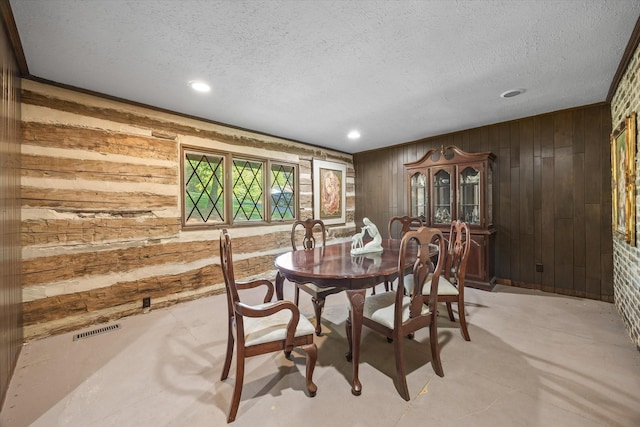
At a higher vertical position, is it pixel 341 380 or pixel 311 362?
pixel 311 362

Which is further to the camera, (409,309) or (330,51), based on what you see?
(330,51)

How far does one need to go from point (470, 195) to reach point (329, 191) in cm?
238

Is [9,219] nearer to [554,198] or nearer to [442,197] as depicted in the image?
[442,197]

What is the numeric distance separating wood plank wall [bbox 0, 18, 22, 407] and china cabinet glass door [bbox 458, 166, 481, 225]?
4.58m

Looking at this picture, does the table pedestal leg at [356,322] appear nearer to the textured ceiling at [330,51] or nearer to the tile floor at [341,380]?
the tile floor at [341,380]

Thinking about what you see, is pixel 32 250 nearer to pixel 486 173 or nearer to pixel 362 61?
pixel 362 61

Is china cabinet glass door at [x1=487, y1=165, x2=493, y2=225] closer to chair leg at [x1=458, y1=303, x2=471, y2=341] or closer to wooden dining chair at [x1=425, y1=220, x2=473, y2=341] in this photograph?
wooden dining chair at [x1=425, y1=220, x2=473, y2=341]

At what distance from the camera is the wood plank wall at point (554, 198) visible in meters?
3.08

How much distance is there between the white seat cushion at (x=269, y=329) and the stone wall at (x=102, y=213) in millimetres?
→ 1889

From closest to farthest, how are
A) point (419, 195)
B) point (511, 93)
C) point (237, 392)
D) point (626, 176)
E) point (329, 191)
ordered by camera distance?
point (237, 392)
point (626, 176)
point (511, 93)
point (419, 195)
point (329, 191)

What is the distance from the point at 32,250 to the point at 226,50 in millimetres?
2393


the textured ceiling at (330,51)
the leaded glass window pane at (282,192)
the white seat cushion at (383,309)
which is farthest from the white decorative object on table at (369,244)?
the leaded glass window pane at (282,192)

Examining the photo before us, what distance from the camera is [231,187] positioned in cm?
363

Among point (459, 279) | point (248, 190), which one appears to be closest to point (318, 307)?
point (459, 279)
